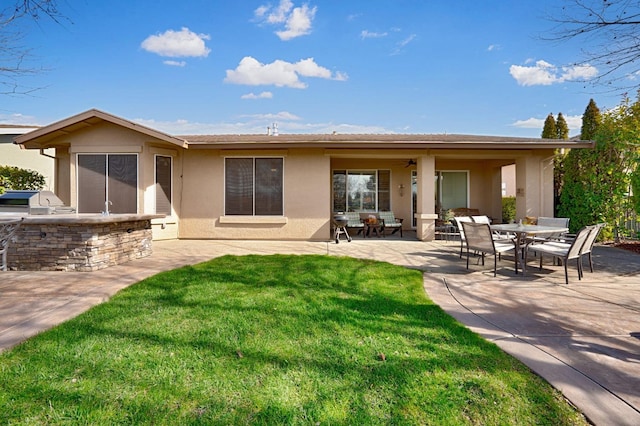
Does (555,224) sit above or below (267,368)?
above

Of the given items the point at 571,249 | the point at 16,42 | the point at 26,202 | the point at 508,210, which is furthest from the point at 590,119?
the point at 26,202

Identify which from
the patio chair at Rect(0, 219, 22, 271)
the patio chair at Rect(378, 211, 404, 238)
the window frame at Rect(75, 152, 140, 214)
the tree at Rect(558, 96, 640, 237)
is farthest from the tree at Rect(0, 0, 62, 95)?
the tree at Rect(558, 96, 640, 237)

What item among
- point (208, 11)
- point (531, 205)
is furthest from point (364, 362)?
point (208, 11)

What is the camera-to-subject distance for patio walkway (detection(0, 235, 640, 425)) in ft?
7.92

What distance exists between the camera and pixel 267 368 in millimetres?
2514

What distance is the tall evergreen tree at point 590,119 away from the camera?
11.6m

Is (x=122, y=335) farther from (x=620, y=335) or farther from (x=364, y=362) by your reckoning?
(x=620, y=335)

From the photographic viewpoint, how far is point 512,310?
4.02m

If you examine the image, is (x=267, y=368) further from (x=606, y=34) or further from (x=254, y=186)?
(x=254, y=186)

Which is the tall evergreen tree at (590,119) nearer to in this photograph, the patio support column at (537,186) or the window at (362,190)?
the patio support column at (537,186)

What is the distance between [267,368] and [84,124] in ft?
34.2

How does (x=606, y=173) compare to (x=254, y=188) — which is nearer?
(x=606, y=173)

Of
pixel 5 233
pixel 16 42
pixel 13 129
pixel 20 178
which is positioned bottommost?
pixel 5 233

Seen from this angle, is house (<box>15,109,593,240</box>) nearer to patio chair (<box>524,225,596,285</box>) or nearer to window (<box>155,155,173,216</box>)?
window (<box>155,155,173,216</box>)
